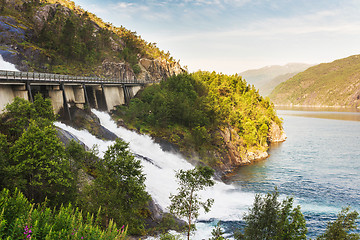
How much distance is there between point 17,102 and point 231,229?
34.7 m

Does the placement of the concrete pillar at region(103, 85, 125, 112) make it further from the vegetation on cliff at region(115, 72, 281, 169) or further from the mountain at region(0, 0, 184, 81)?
the mountain at region(0, 0, 184, 81)

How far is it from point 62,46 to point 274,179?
278ft

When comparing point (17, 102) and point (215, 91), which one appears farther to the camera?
point (215, 91)

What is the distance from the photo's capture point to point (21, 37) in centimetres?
8781

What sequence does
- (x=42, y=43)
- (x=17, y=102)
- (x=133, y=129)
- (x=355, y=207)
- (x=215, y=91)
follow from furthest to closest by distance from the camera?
(x=215, y=91) → (x=42, y=43) → (x=133, y=129) → (x=355, y=207) → (x=17, y=102)

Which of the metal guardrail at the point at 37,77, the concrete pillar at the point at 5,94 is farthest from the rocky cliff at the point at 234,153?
the concrete pillar at the point at 5,94

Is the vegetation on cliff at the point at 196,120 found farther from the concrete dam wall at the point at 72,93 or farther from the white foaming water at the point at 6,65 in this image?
the white foaming water at the point at 6,65

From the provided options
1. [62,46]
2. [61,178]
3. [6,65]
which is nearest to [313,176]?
[61,178]

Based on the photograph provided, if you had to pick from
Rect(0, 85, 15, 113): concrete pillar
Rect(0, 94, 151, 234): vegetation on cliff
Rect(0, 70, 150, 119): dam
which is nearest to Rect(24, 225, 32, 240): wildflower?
Rect(0, 94, 151, 234): vegetation on cliff

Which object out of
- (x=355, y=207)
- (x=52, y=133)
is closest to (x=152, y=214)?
(x=52, y=133)

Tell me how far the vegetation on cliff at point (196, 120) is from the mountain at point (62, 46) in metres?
26.9

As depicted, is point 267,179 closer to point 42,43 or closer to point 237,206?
point 237,206

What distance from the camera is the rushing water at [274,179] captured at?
150 feet

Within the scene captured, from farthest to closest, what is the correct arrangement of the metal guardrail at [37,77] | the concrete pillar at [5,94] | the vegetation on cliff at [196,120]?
the vegetation on cliff at [196,120] → the metal guardrail at [37,77] → the concrete pillar at [5,94]
